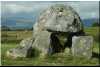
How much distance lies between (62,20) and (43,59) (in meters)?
1.84

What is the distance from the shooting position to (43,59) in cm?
1578

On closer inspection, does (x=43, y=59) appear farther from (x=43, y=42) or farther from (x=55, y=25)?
(x=55, y=25)

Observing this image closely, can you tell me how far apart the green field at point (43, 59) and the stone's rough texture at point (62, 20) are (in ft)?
2.46

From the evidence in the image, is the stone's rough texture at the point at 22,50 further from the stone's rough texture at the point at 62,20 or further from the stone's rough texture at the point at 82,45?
the stone's rough texture at the point at 82,45

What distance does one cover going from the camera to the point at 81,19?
645 inches

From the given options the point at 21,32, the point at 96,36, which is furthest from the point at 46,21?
the point at 96,36

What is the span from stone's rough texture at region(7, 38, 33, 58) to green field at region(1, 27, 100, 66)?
0.21 metres

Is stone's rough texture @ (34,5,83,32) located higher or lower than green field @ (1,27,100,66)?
higher

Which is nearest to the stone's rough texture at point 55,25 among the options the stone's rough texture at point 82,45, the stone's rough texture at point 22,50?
the stone's rough texture at point 22,50

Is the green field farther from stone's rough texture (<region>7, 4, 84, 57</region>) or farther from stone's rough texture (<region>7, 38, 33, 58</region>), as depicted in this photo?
stone's rough texture (<region>7, 4, 84, 57</region>)

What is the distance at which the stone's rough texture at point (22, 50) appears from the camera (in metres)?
15.8

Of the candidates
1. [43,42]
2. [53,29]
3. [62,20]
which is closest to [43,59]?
[43,42]

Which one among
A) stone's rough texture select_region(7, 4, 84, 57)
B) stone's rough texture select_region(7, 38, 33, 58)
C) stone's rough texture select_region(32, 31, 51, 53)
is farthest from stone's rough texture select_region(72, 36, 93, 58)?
stone's rough texture select_region(7, 38, 33, 58)

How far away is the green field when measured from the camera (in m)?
15.4
